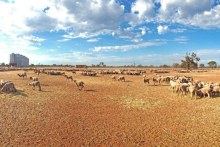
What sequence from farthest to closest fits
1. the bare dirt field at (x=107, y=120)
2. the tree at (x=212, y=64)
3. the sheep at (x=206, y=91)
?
the tree at (x=212, y=64) < the sheep at (x=206, y=91) < the bare dirt field at (x=107, y=120)

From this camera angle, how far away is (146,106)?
79.5ft

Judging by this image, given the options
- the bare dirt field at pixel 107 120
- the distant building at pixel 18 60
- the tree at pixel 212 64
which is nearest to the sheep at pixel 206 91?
the bare dirt field at pixel 107 120

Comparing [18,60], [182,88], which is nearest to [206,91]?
[182,88]

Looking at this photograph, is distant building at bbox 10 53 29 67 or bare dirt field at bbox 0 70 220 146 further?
distant building at bbox 10 53 29 67

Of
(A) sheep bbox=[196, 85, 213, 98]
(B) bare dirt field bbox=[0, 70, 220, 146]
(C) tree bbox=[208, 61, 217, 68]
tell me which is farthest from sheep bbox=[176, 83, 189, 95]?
(C) tree bbox=[208, 61, 217, 68]

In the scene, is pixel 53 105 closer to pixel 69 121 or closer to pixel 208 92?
pixel 69 121

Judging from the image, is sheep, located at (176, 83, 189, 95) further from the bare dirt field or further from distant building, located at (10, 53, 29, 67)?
distant building, located at (10, 53, 29, 67)

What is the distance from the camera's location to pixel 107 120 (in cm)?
1980

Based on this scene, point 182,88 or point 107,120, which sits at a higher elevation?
point 182,88

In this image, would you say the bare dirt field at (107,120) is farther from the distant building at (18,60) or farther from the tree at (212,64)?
the tree at (212,64)

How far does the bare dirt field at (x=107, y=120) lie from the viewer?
51.6 feet

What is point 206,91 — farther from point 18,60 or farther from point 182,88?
point 18,60

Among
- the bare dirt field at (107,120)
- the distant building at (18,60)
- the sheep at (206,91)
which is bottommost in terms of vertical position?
the bare dirt field at (107,120)

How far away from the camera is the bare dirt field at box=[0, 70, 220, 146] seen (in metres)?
15.7
